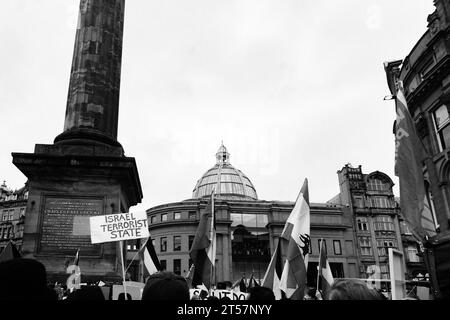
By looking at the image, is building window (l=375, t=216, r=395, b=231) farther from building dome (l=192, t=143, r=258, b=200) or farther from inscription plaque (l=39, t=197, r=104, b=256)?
inscription plaque (l=39, t=197, r=104, b=256)

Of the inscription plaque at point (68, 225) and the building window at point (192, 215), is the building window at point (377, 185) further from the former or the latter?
the inscription plaque at point (68, 225)

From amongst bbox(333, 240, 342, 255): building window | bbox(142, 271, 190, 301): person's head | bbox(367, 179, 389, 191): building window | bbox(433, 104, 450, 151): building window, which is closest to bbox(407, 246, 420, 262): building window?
bbox(367, 179, 389, 191): building window

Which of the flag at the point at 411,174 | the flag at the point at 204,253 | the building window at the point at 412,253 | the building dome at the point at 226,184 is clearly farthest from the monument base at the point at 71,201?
the building dome at the point at 226,184

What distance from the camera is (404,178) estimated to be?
23.2 feet

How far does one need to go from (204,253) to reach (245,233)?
191 feet

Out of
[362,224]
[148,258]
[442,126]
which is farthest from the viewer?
[362,224]

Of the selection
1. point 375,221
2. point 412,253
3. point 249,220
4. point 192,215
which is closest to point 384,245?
point 375,221

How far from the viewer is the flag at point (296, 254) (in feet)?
27.0

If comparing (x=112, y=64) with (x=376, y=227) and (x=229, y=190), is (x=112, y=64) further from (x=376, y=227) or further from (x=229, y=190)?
(x=229, y=190)

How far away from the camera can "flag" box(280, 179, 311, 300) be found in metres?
8.24

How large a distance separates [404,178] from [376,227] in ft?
226

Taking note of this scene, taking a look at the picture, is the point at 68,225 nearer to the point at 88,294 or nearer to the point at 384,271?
the point at 88,294

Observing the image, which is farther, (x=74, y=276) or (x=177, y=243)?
(x=177, y=243)

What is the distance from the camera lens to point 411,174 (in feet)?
23.0
